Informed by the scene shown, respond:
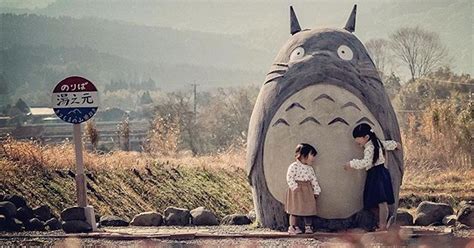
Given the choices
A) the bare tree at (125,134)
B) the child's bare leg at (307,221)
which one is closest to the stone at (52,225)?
the child's bare leg at (307,221)

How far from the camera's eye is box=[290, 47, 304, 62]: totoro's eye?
16.3 m

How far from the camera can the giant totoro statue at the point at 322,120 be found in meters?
15.4

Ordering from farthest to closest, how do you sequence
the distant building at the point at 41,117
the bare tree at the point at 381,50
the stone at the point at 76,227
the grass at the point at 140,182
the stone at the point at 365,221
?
the bare tree at the point at 381,50, the distant building at the point at 41,117, the grass at the point at 140,182, the stone at the point at 76,227, the stone at the point at 365,221

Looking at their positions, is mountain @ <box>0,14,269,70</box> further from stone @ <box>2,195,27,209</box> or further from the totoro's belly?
the totoro's belly

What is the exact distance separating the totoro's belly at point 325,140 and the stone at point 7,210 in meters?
4.14

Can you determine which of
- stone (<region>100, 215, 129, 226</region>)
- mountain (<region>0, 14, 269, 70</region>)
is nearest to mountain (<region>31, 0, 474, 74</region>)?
mountain (<region>0, 14, 269, 70</region>)

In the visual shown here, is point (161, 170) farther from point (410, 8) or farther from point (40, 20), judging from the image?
point (410, 8)

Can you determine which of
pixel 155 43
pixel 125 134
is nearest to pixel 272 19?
pixel 155 43

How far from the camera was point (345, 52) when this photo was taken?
1630 centimetres

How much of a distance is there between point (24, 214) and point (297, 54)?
197 inches

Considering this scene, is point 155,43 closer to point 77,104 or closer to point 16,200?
point 16,200

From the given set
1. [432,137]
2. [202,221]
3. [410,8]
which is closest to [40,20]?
[410,8]

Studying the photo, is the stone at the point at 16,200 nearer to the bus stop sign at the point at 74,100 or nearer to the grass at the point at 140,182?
the bus stop sign at the point at 74,100

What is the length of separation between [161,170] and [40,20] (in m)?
74.9
